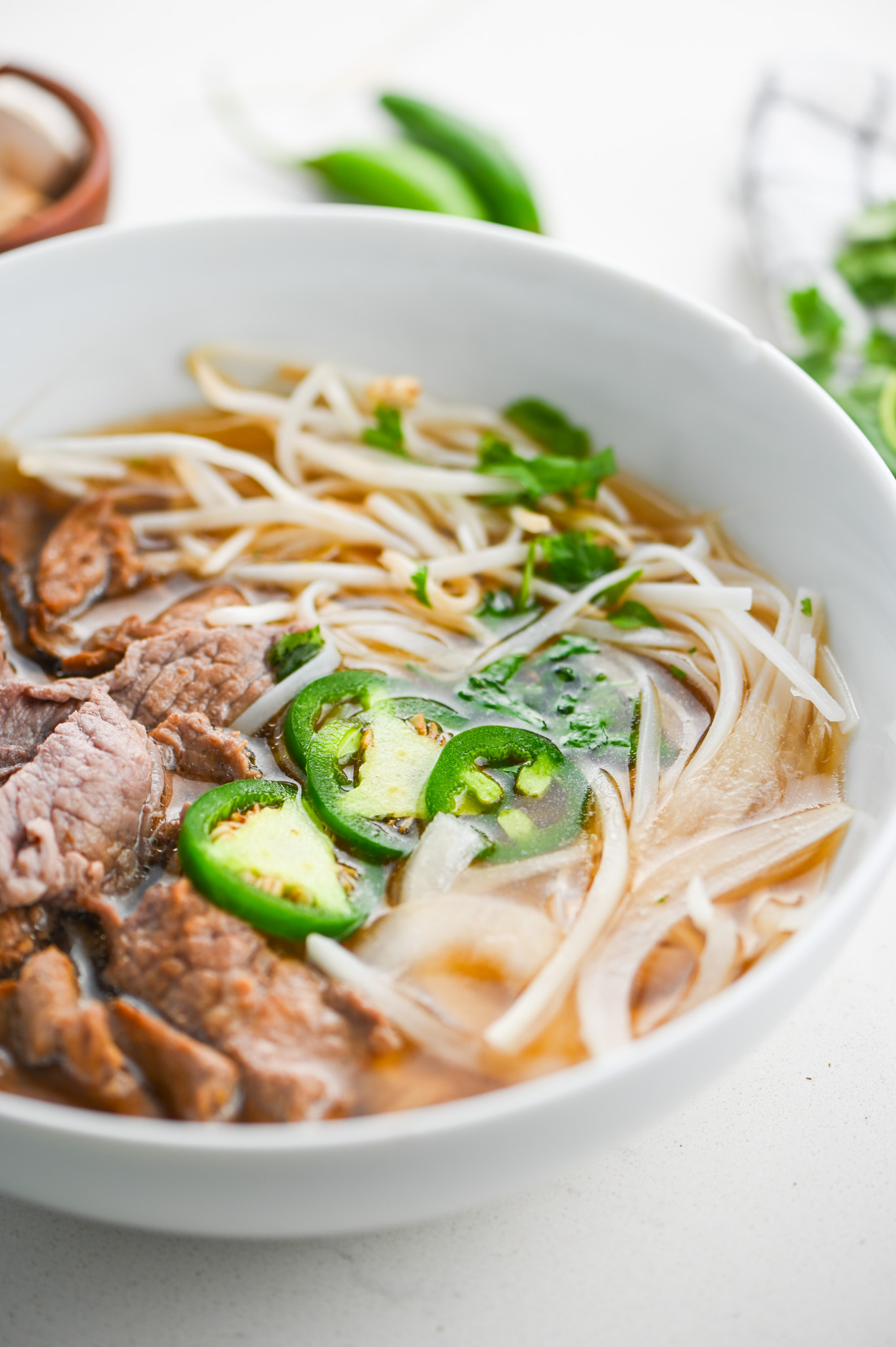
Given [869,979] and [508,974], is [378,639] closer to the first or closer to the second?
[508,974]

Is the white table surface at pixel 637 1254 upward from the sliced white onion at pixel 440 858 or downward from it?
downward

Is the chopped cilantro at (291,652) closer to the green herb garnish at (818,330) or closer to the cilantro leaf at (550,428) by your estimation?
the cilantro leaf at (550,428)

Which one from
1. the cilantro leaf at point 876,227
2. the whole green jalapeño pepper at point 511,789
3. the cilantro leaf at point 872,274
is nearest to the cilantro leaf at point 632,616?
the whole green jalapeño pepper at point 511,789

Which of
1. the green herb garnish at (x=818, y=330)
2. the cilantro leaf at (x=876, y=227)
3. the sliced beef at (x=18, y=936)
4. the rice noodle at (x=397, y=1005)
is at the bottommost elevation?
the sliced beef at (x=18, y=936)

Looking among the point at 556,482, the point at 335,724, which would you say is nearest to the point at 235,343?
the point at 556,482

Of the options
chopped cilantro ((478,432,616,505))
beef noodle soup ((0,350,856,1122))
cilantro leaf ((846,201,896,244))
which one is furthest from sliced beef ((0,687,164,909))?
cilantro leaf ((846,201,896,244))

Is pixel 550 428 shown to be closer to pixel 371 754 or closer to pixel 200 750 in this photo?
pixel 371 754

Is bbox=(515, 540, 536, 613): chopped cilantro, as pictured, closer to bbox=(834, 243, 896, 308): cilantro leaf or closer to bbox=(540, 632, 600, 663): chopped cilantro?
bbox=(540, 632, 600, 663): chopped cilantro

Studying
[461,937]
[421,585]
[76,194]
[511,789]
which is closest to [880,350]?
[421,585]
